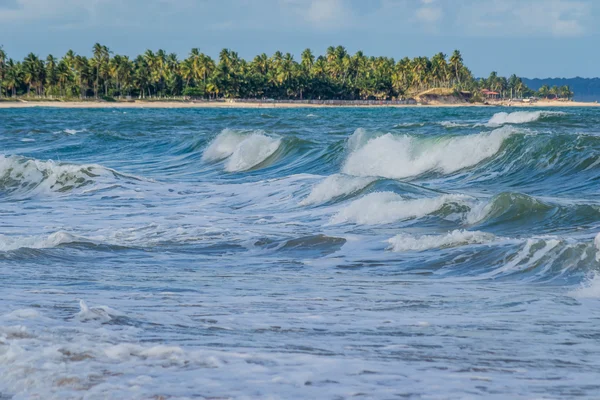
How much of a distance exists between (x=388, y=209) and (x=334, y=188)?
9.35 feet

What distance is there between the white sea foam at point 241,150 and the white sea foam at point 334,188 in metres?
8.77

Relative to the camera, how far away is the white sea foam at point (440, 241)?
969cm

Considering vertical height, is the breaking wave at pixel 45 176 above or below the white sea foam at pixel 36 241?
below

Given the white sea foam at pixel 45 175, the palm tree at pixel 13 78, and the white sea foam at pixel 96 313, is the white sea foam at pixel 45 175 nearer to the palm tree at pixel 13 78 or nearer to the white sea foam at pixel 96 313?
the white sea foam at pixel 96 313

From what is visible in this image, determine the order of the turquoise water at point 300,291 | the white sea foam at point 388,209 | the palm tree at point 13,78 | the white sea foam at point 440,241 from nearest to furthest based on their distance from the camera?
1. the turquoise water at point 300,291
2. the white sea foam at point 440,241
3. the white sea foam at point 388,209
4. the palm tree at point 13,78

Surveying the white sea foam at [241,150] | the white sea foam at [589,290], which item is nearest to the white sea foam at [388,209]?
the white sea foam at [589,290]

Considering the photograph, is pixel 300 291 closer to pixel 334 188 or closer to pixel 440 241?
pixel 440 241

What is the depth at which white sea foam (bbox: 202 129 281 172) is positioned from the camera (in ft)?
83.2

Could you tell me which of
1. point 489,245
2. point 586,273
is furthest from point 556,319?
point 489,245

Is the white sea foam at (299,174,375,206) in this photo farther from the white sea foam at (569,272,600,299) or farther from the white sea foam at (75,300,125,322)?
the white sea foam at (75,300,125,322)

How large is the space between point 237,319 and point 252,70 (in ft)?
605

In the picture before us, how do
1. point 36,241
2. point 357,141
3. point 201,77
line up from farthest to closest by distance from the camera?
point 201,77 → point 357,141 → point 36,241

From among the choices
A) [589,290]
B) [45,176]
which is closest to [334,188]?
[45,176]

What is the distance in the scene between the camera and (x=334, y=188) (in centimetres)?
1541
